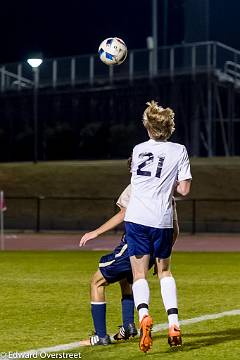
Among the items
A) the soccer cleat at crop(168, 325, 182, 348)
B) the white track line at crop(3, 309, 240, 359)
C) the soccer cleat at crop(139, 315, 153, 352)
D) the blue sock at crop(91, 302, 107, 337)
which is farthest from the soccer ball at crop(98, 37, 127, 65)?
the soccer cleat at crop(139, 315, 153, 352)

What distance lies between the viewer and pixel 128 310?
9.04m

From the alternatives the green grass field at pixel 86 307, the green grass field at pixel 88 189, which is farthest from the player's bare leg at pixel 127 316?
the green grass field at pixel 88 189

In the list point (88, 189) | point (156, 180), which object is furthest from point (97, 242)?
point (156, 180)

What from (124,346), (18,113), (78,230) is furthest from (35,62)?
(124,346)

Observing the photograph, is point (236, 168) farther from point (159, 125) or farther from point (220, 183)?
point (159, 125)

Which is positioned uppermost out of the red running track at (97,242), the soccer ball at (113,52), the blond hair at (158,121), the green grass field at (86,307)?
the soccer ball at (113,52)

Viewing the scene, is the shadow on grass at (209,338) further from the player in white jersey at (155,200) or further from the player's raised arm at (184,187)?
the player's raised arm at (184,187)

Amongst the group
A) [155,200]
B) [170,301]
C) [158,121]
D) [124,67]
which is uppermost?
[124,67]

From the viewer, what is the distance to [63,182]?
138 feet

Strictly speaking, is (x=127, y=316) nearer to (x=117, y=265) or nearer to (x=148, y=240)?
(x=117, y=265)

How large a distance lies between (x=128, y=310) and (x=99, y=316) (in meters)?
0.51

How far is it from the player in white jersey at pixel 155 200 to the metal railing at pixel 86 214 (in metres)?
26.0

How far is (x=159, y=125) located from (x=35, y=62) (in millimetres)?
27582

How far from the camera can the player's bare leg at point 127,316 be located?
29.3 ft
